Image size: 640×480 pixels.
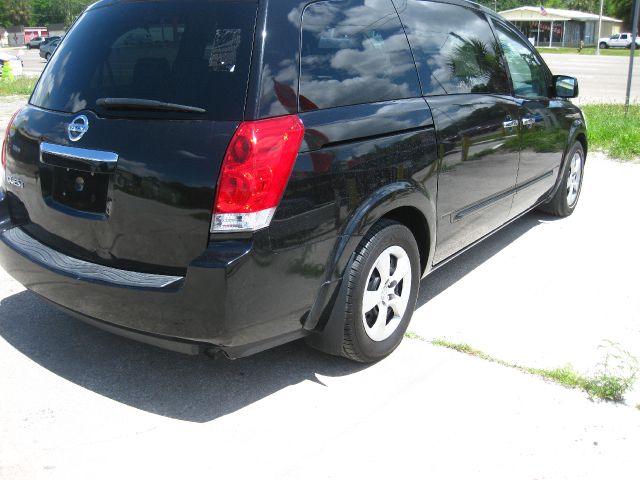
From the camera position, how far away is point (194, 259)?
8.84 ft

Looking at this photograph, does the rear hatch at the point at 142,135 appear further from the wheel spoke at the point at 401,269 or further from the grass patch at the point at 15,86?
the grass patch at the point at 15,86

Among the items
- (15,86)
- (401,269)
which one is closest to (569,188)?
(401,269)

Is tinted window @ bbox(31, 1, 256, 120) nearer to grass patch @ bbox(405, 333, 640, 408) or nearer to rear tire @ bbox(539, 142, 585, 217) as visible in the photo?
grass patch @ bbox(405, 333, 640, 408)

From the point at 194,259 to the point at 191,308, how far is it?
0.20 m

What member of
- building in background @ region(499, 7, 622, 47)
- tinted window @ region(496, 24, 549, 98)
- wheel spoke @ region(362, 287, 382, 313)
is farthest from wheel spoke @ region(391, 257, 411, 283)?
building in background @ region(499, 7, 622, 47)

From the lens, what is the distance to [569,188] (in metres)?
6.34

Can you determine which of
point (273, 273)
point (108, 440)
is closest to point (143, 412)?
point (108, 440)

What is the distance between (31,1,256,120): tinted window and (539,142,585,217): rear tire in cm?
411

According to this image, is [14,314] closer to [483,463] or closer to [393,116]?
[393,116]

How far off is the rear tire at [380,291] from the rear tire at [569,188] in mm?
3079

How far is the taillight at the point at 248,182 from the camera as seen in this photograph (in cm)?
265

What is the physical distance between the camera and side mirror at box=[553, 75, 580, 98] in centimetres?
566

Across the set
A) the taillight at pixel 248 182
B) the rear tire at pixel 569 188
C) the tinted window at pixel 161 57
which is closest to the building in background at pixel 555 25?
the rear tire at pixel 569 188

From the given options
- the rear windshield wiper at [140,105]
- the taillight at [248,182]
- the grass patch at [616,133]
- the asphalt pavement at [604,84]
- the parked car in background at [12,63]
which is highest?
the rear windshield wiper at [140,105]
